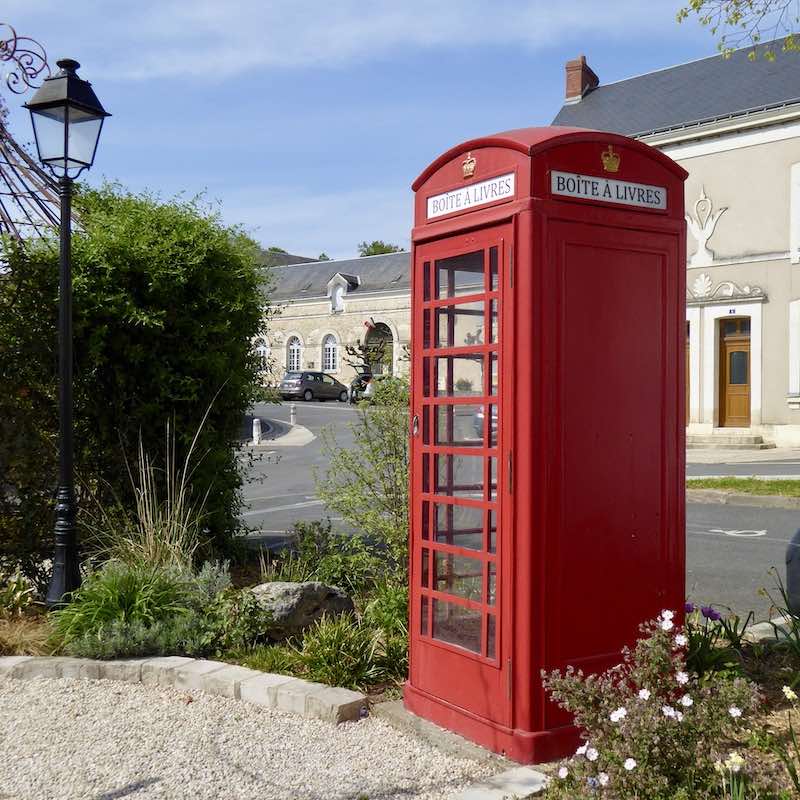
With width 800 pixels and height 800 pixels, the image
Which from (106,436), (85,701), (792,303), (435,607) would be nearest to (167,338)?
(106,436)

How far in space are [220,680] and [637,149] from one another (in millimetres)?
3384

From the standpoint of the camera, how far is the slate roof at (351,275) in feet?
171

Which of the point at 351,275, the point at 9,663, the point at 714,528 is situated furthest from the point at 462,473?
the point at 351,275

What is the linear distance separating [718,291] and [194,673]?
75.9 ft

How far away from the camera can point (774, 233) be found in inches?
969

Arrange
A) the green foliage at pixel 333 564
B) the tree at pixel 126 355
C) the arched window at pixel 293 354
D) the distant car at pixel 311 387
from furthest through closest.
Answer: the arched window at pixel 293 354, the distant car at pixel 311 387, the tree at pixel 126 355, the green foliage at pixel 333 564

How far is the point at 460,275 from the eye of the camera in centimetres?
444

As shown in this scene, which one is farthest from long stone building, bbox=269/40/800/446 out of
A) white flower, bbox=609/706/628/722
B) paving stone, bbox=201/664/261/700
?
white flower, bbox=609/706/628/722

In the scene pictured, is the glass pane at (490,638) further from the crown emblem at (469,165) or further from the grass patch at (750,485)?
the grass patch at (750,485)

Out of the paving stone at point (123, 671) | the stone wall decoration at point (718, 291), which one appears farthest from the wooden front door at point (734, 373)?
the paving stone at point (123, 671)

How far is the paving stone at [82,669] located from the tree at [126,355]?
176 cm

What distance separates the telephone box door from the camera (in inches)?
162

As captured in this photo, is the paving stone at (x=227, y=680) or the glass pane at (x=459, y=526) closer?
the glass pane at (x=459, y=526)

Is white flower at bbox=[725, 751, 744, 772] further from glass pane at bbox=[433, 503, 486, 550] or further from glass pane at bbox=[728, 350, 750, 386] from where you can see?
glass pane at bbox=[728, 350, 750, 386]
